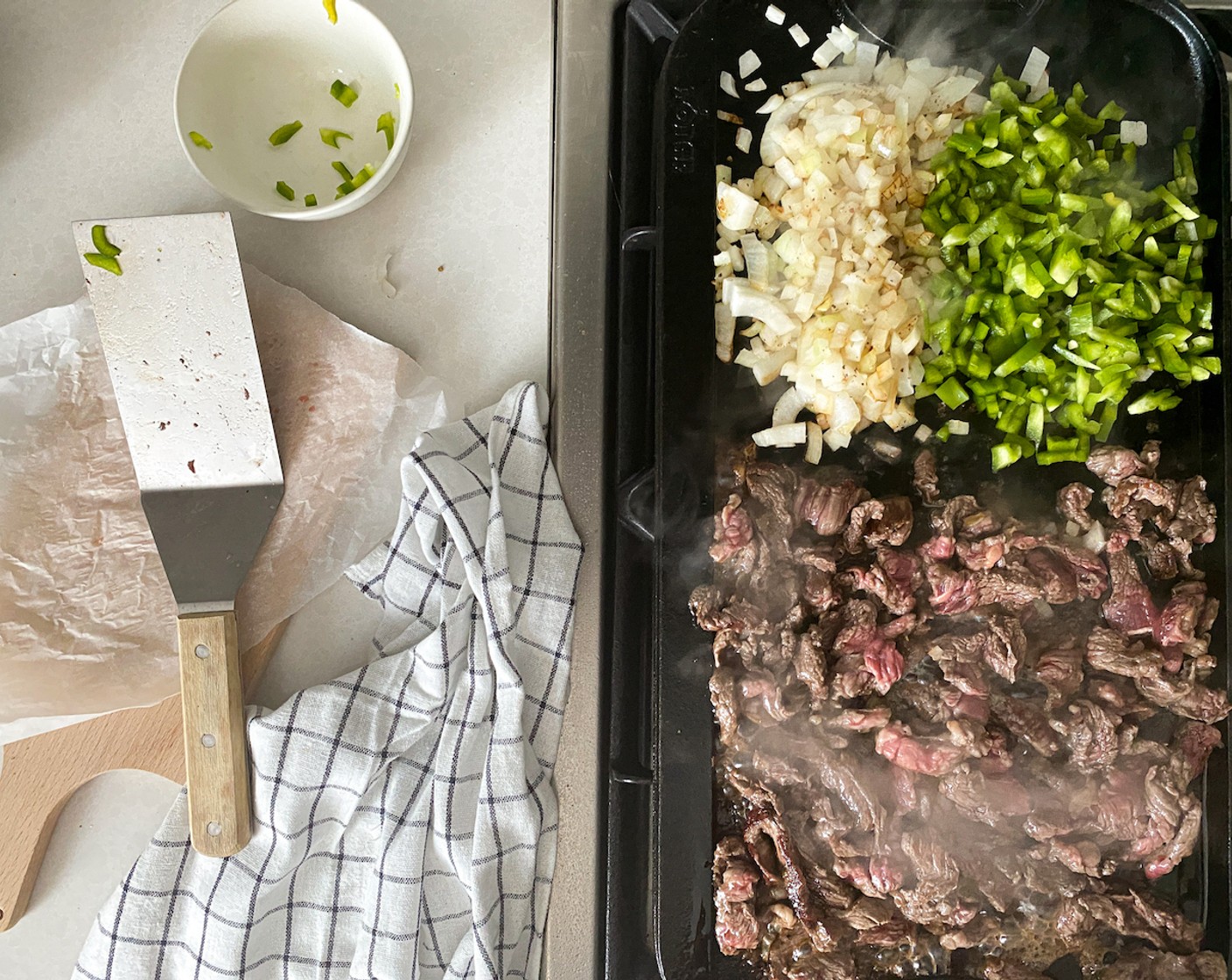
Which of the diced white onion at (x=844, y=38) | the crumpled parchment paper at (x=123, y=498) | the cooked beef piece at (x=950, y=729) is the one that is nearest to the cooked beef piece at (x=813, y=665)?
the cooked beef piece at (x=950, y=729)

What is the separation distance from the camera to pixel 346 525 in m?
1.88

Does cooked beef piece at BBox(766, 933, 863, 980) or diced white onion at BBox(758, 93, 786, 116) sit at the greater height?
diced white onion at BBox(758, 93, 786, 116)

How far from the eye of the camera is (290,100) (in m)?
1.87

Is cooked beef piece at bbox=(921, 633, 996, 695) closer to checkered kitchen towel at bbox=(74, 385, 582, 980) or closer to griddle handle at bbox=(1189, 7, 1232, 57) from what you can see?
checkered kitchen towel at bbox=(74, 385, 582, 980)

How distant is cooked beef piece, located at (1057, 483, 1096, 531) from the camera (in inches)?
67.6

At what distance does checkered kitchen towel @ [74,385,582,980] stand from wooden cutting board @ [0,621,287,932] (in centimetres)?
12

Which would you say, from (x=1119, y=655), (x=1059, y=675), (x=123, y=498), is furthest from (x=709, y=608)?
(x=123, y=498)

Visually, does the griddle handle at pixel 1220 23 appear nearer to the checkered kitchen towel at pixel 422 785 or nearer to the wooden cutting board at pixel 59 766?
the checkered kitchen towel at pixel 422 785

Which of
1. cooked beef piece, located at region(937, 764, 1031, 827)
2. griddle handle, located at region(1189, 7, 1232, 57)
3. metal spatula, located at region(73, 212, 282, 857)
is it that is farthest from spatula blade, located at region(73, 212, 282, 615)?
griddle handle, located at region(1189, 7, 1232, 57)

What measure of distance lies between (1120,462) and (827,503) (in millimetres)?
542

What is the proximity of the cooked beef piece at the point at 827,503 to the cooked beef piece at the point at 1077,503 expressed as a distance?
37 cm

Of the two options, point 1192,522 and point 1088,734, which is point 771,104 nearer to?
point 1192,522

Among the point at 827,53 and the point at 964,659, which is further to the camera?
the point at 827,53

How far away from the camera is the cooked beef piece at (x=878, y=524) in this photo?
168 centimetres
